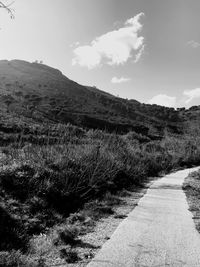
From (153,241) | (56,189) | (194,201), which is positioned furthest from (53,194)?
(194,201)

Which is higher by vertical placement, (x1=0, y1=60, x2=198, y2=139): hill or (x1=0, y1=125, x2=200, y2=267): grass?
(x1=0, y1=60, x2=198, y2=139): hill

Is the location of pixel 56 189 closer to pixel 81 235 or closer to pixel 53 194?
pixel 53 194

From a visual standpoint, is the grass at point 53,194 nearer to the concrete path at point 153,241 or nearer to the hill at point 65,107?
the concrete path at point 153,241

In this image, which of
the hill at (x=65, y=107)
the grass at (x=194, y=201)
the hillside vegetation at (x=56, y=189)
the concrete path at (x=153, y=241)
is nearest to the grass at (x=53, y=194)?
the hillside vegetation at (x=56, y=189)

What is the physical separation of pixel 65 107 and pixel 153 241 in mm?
49938

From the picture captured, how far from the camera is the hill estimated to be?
48.5m

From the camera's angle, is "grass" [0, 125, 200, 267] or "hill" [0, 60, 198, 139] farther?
"hill" [0, 60, 198, 139]

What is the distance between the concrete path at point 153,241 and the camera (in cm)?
602

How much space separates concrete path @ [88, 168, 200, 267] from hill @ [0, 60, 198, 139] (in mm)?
31937

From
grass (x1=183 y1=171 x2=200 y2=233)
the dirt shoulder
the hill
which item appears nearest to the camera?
the dirt shoulder

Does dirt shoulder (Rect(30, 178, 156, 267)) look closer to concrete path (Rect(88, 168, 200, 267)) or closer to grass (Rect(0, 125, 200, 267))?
grass (Rect(0, 125, 200, 267))

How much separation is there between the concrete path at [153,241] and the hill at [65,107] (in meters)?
31.9

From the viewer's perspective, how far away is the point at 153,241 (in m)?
7.22

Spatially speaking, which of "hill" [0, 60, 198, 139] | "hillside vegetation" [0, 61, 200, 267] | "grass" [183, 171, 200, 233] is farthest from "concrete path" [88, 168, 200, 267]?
"hill" [0, 60, 198, 139]
